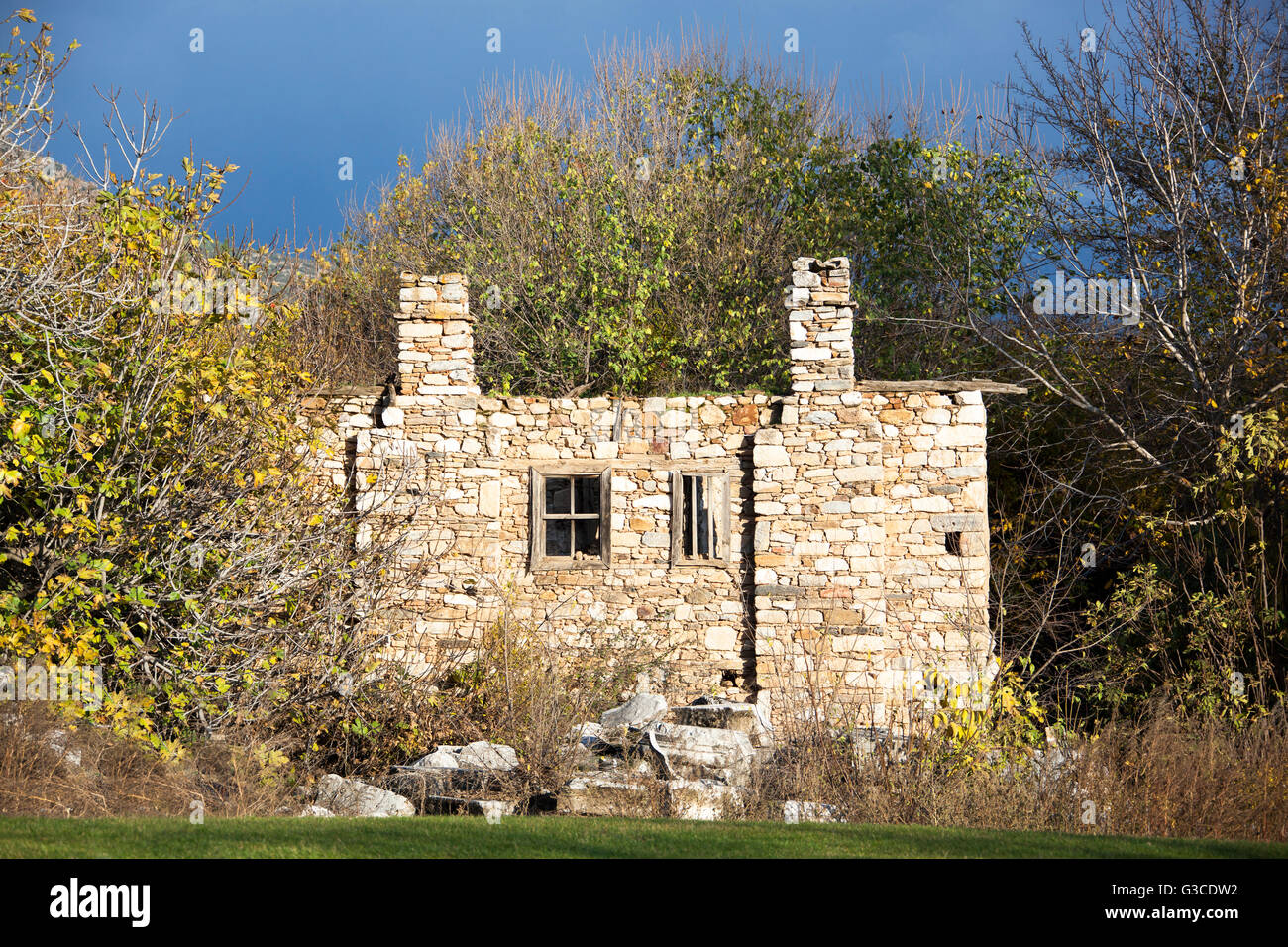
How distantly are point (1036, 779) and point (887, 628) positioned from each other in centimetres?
360

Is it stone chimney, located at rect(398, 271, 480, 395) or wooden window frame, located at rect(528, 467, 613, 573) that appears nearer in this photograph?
wooden window frame, located at rect(528, 467, 613, 573)

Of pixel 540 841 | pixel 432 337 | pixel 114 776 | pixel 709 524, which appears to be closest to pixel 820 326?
pixel 709 524

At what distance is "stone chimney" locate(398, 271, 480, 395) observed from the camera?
11.6m

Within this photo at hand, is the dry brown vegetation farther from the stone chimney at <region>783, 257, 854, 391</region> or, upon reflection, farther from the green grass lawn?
the stone chimney at <region>783, 257, 854, 391</region>

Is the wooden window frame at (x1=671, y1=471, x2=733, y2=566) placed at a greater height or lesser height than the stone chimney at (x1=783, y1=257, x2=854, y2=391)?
lesser

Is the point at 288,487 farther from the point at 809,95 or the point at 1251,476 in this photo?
the point at 809,95

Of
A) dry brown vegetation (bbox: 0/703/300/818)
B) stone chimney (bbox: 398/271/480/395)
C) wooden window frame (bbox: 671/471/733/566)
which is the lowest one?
dry brown vegetation (bbox: 0/703/300/818)

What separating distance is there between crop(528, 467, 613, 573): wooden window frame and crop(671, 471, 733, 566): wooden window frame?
2.21 ft

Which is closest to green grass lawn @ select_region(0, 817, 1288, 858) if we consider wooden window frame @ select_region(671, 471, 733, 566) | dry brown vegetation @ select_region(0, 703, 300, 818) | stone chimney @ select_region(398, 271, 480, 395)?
dry brown vegetation @ select_region(0, 703, 300, 818)

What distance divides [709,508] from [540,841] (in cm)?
603

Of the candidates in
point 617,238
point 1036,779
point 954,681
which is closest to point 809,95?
point 617,238

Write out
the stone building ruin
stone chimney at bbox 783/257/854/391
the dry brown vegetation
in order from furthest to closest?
1. stone chimney at bbox 783/257/854/391
2. the stone building ruin
3. the dry brown vegetation

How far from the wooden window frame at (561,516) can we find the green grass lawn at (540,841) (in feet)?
16.3

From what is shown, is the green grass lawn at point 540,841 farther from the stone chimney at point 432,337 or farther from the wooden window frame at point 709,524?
the stone chimney at point 432,337
